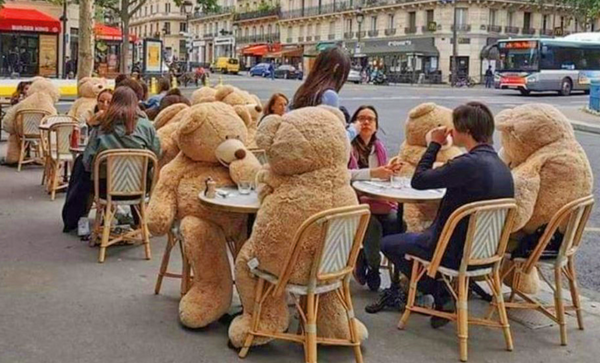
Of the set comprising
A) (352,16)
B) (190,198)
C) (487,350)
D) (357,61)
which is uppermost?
(352,16)

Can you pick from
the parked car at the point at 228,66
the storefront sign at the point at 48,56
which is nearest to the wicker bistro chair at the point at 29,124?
the storefront sign at the point at 48,56

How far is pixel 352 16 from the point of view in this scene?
2667 inches

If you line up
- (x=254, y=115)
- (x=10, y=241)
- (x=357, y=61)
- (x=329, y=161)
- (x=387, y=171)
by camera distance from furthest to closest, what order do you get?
(x=357, y=61), (x=254, y=115), (x=10, y=241), (x=387, y=171), (x=329, y=161)

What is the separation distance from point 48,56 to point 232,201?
29.9m

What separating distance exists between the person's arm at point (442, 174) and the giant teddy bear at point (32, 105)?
762cm

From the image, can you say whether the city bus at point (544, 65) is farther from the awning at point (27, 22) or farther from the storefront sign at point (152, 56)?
the awning at point (27, 22)

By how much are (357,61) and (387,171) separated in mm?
56846

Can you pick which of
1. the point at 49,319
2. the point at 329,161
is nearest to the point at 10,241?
the point at 49,319

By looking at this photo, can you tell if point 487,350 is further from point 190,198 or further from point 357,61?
point 357,61

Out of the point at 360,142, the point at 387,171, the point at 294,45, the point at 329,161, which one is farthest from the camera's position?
the point at 294,45

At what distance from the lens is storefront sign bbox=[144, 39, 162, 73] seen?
104ft

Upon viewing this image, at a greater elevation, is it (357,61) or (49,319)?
(357,61)

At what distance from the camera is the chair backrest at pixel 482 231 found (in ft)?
14.4

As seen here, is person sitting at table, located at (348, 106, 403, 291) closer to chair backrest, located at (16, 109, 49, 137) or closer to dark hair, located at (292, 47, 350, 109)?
A: dark hair, located at (292, 47, 350, 109)
